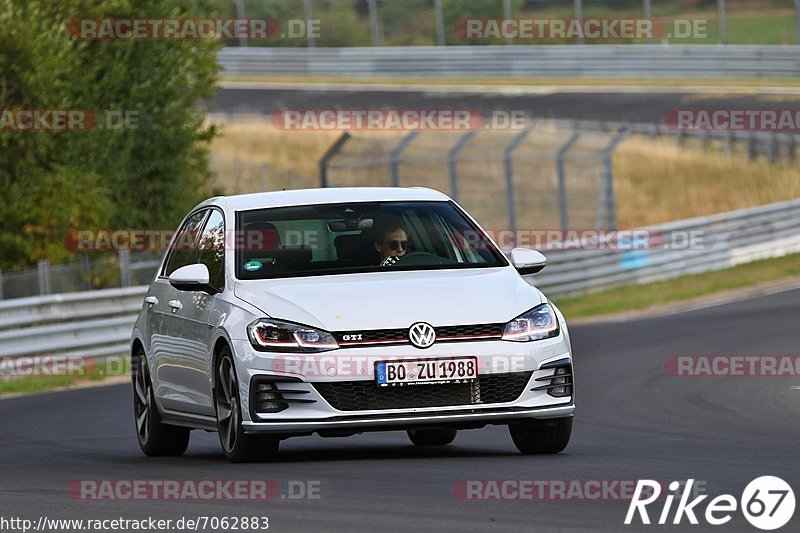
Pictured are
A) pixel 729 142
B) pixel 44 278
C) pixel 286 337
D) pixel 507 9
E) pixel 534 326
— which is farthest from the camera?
pixel 507 9

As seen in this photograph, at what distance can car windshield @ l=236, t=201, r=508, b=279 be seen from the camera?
10273 millimetres

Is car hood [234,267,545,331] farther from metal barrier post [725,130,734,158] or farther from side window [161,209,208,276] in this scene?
metal barrier post [725,130,734,158]

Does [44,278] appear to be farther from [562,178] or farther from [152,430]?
[562,178]

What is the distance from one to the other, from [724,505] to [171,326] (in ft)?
14.8

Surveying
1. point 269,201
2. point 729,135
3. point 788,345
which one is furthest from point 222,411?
point 729,135

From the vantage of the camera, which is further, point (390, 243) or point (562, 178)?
point (562, 178)

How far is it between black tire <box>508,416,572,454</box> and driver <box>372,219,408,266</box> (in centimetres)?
119

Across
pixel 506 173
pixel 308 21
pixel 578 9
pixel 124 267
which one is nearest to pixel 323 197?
pixel 124 267

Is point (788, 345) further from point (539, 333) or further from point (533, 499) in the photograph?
point (533, 499)

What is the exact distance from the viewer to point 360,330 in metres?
9.41

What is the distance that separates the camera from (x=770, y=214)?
3194 cm

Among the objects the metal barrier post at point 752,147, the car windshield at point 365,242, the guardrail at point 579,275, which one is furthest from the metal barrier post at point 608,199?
the car windshield at point 365,242

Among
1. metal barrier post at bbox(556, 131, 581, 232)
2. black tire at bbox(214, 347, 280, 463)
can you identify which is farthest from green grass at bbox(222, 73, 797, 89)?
black tire at bbox(214, 347, 280, 463)

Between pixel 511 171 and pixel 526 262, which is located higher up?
pixel 526 262
